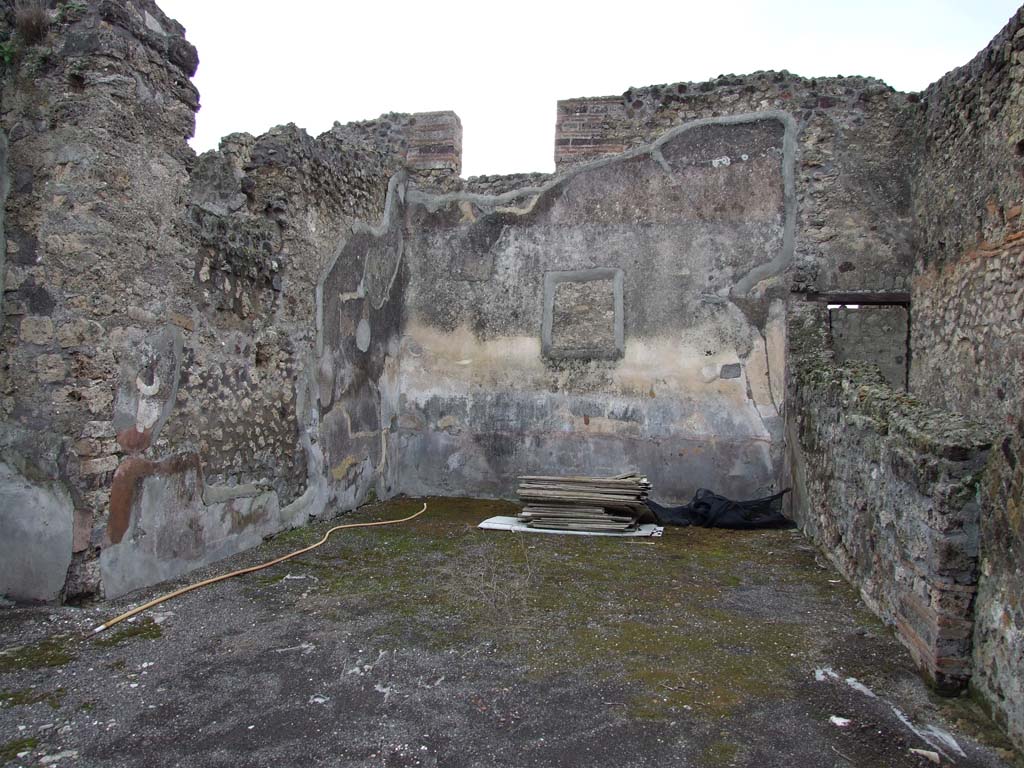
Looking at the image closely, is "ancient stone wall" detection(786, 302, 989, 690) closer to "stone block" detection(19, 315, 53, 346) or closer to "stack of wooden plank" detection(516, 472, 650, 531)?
"stack of wooden plank" detection(516, 472, 650, 531)

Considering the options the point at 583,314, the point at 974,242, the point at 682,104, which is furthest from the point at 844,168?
the point at 583,314

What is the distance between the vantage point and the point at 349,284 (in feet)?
19.8

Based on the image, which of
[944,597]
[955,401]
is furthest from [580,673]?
[955,401]

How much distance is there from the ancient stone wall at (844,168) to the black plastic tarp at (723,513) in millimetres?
1797

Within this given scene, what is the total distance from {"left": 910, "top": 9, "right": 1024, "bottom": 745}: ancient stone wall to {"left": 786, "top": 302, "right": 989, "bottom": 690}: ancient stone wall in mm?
98

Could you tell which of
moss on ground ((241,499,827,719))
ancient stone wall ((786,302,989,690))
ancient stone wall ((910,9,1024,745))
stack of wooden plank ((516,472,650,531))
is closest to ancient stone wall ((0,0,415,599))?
moss on ground ((241,499,827,719))

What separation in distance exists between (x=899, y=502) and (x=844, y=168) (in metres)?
3.84

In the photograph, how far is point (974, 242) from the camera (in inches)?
192

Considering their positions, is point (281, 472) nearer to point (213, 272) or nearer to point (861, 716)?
point (213, 272)

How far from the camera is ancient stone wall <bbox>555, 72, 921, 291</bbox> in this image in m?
6.13

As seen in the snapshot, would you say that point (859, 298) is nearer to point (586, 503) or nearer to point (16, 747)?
point (586, 503)

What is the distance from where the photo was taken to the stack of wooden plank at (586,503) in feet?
18.5

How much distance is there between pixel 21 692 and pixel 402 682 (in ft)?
4.37

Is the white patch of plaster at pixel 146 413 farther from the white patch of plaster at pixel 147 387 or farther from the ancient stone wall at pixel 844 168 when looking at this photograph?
the ancient stone wall at pixel 844 168
